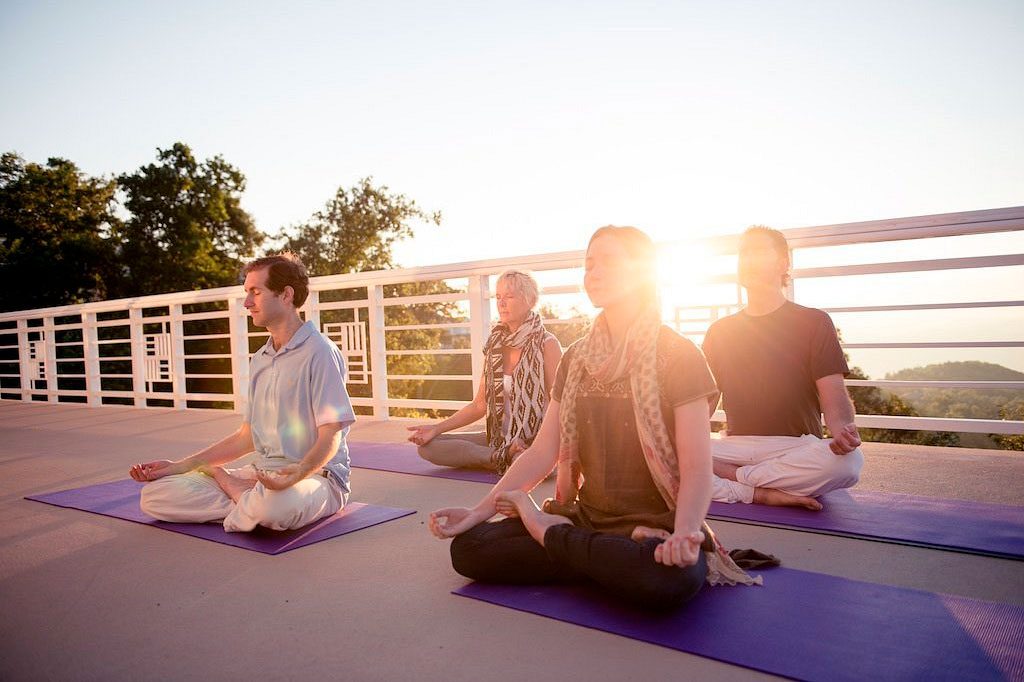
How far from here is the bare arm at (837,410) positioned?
2.50 m

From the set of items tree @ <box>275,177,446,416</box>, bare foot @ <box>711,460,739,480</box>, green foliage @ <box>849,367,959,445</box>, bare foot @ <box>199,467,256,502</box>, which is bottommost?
green foliage @ <box>849,367,959,445</box>

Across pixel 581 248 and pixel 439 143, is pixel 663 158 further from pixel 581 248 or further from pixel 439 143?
pixel 439 143

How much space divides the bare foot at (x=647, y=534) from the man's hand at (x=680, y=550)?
0.45ft

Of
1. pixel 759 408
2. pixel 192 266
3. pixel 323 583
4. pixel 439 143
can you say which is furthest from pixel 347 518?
pixel 192 266

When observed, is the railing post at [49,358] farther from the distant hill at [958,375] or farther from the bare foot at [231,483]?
the distant hill at [958,375]

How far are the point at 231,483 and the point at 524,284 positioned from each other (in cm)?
155

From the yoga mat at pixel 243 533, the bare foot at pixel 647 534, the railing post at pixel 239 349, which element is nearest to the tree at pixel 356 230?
the railing post at pixel 239 349

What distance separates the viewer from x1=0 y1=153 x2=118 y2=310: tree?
19.4 meters

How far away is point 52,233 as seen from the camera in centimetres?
2083

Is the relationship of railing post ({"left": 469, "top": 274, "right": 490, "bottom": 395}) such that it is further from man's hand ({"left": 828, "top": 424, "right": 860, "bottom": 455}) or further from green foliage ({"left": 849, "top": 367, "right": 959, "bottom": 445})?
green foliage ({"left": 849, "top": 367, "right": 959, "bottom": 445})

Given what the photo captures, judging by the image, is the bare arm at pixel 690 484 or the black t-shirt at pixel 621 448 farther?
the black t-shirt at pixel 621 448

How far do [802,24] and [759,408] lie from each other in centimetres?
754

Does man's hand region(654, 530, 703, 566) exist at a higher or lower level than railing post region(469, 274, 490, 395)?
lower

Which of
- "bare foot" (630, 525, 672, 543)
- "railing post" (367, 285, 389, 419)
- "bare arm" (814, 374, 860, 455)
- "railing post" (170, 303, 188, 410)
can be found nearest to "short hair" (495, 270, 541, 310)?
"bare arm" (814, 374, 860, 455)
